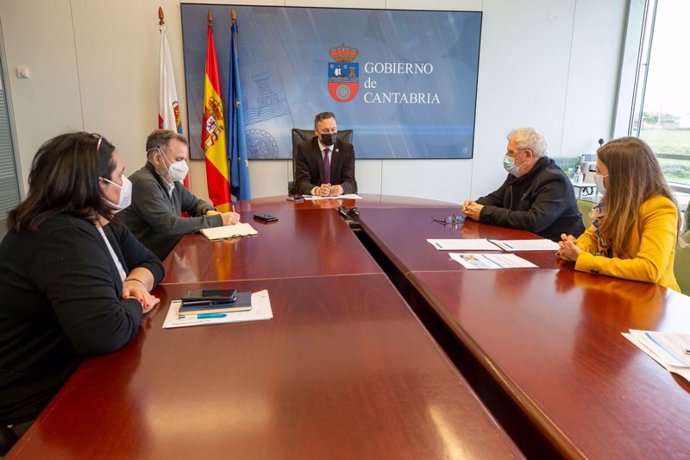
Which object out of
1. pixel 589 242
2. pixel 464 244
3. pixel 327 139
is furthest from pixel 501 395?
pixel 327 139

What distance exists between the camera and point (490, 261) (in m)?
1.83

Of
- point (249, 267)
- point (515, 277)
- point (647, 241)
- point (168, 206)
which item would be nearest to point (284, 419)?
point (249, 267)

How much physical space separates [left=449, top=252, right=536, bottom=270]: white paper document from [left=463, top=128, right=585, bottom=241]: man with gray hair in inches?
24.8

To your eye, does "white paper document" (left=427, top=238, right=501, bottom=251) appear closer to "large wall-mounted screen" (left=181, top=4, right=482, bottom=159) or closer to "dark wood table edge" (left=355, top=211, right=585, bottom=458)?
"dark wood table edge" (left=355, top=211, right=585, bottom=458)

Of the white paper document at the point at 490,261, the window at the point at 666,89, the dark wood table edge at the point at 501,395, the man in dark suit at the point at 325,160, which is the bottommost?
the dark wood table edge at the point at 501,395

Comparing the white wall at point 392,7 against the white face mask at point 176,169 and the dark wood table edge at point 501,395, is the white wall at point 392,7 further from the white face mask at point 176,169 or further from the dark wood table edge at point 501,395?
the dark wood table edge at point 501,395

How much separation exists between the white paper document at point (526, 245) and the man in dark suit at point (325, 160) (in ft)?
5.76

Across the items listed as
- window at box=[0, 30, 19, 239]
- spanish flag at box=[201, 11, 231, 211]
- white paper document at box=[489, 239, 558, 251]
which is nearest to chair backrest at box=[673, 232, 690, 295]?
white paper document at box=[489, 239, 558, 251]

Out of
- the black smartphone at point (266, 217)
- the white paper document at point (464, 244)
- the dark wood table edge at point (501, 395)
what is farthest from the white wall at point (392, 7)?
the dark wood table edge at point (501, 395)

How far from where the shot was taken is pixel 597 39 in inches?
183

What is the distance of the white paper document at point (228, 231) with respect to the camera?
2198 mm

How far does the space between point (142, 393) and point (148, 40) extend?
3995mm

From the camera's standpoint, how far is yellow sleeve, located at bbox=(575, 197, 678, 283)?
1594 millimetres

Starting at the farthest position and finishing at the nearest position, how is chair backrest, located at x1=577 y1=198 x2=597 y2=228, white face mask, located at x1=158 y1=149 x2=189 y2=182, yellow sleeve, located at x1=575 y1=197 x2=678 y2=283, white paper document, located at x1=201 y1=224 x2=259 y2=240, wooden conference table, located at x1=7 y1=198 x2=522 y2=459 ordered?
chair backrest, located at x1=577 y1=198 x2=597 y2=228 < white face mask, located at x1=158 y1=149 x2=189 y2=182 < white paper document, located at x1=201 y1=224 x2=259 y2=240 < yellow sleeve, located at x1=575 y1=197 x2=678 y2=283 < wooden conference table, located at x1=7 y1=198 x2=522 y2=459
